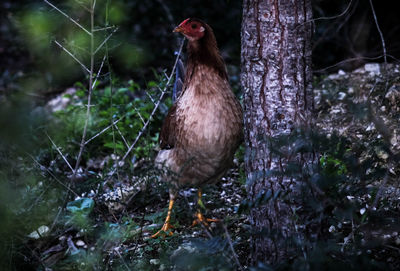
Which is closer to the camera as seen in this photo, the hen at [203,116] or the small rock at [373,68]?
the hen at [203,116]

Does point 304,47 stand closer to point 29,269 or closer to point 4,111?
point 4,111

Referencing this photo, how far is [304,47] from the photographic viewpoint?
248cm

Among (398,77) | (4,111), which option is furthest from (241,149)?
→ (4,111)

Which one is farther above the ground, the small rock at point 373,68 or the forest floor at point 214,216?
the small rock at point 373,68

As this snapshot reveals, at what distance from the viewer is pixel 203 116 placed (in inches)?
130

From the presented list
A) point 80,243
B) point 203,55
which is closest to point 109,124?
point 80,243

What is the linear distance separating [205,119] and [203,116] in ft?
0.09

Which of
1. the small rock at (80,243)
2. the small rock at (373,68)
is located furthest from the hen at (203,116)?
the small rock at (373,68)

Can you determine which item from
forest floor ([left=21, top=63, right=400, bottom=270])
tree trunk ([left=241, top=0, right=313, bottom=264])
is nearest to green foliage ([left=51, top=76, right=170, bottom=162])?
forest floor ([left=21, top=63, right=400, bottom=270])

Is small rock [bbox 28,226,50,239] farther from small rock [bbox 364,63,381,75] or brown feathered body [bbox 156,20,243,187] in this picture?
small rock [bbox 364,63,381,75]

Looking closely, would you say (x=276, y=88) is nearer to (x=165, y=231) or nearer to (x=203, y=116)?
(x=203, y=116)

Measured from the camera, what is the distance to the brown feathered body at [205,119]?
3.30 m

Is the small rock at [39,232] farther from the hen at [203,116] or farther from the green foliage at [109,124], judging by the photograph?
the green foliage at [109,124]

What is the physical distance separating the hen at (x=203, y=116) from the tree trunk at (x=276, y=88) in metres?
0.76
